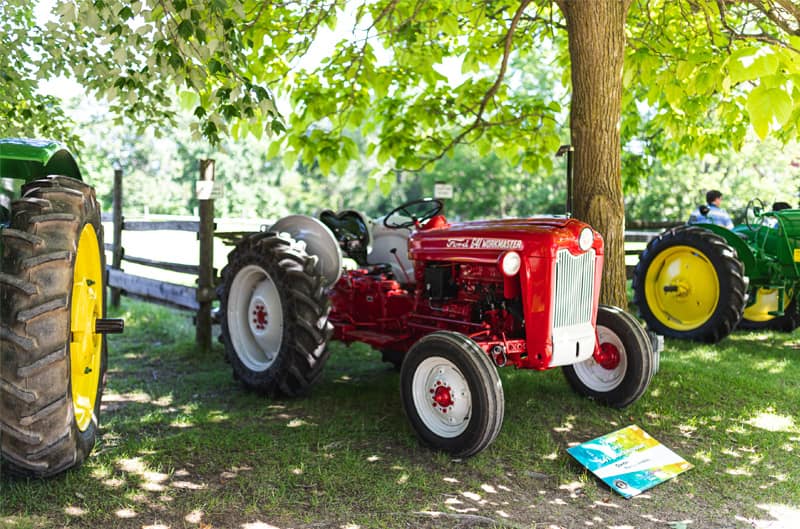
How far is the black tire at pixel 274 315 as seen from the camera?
14.9 feet

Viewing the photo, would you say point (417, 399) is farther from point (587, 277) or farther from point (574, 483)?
point (587, 277)

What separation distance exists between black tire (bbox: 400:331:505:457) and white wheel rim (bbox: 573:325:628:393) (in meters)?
1.07

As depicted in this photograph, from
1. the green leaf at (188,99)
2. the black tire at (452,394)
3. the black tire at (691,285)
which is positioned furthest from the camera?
the black tire at (691,285)

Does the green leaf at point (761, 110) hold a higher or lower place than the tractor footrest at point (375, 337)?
higher

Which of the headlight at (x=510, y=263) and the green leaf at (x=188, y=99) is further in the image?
the green leaf at (x=188, y=99)

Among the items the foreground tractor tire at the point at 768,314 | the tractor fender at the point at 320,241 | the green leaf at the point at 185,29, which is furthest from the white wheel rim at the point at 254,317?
the foreground tractor tire at the point at 768,314

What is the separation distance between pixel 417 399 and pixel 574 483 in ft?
3.05

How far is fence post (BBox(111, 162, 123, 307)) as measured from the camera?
28.3 feet

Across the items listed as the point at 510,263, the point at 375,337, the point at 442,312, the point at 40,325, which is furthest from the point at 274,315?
the point at 40,325

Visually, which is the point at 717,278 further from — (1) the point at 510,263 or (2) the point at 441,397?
(2) the point at 441,397

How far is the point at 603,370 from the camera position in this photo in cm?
441

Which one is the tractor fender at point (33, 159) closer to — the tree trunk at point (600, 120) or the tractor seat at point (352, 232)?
the tractor seat at point (352, 232)

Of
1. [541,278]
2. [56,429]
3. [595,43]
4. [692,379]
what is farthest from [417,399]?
[595,43]

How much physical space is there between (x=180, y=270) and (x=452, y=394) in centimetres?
498
